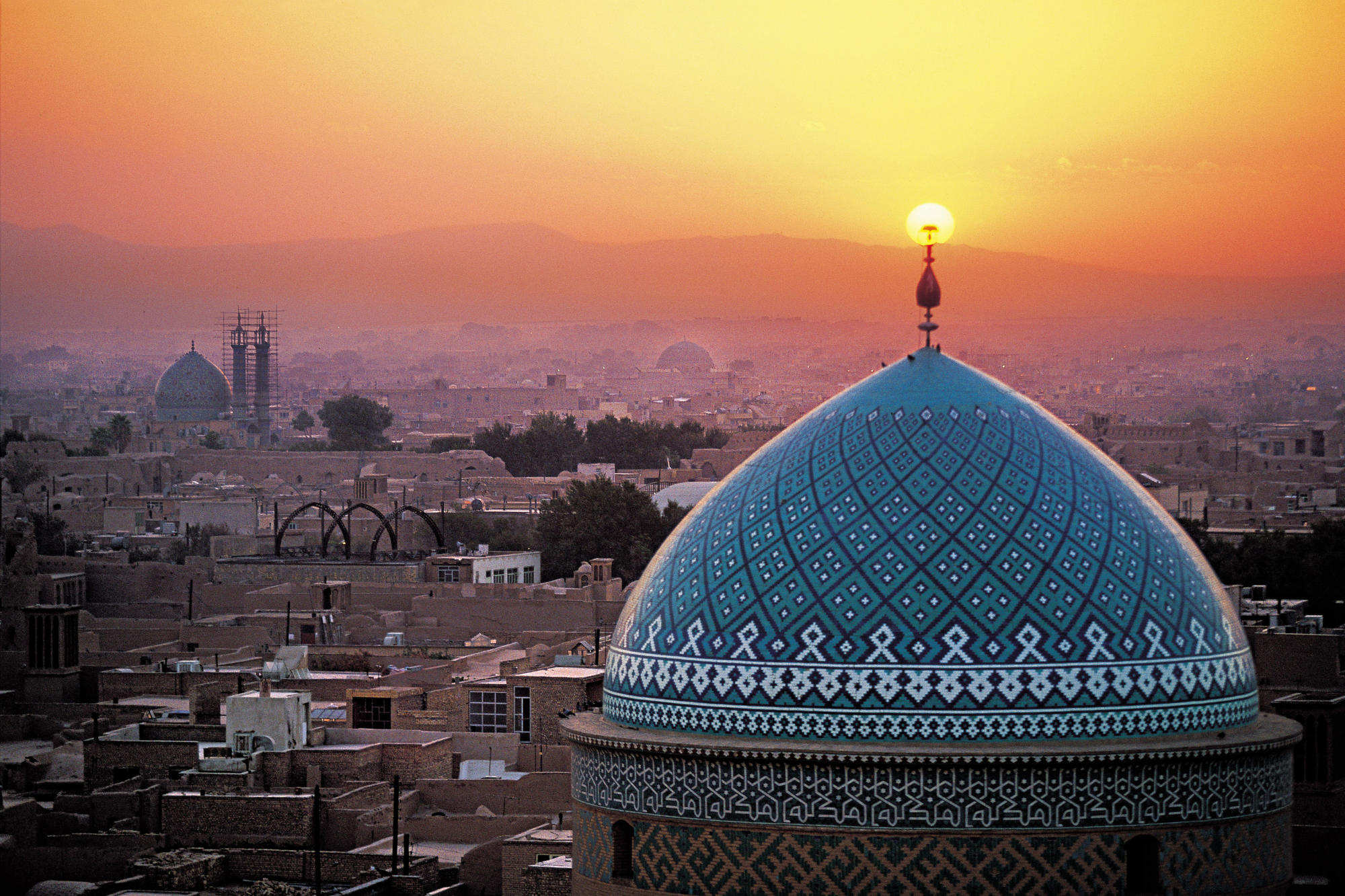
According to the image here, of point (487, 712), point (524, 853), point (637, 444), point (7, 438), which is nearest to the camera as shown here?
point (524, 853)

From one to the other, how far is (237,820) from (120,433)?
223ft

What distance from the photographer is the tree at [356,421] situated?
8969 cm

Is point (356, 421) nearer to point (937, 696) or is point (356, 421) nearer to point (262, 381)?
point (262, 381)

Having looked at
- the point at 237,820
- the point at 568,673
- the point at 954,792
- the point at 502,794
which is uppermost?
the point at 954,792

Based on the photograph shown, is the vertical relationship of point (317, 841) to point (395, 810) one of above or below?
below

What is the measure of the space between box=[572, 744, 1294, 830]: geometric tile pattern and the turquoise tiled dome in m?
0.12

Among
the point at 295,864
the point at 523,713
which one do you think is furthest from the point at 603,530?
the point at 295,864

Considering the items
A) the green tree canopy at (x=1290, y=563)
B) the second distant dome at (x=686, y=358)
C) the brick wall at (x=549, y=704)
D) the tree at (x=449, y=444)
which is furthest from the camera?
the second distant dome at (x=686, y=358)

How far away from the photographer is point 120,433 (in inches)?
3246

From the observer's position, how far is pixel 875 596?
784cm

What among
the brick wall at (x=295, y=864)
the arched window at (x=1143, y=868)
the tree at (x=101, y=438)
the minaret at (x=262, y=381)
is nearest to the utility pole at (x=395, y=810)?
the brick wall at (x=295, y=864)

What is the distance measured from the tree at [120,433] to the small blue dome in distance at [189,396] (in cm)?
1459

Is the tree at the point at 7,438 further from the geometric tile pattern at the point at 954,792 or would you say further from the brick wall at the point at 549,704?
→ the geometric tile pattern at the point at 954,792

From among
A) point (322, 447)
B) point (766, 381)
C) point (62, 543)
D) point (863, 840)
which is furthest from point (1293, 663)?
point (766, 381)
